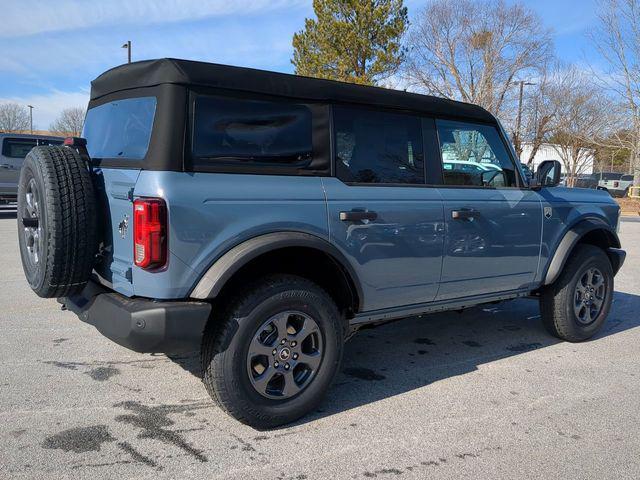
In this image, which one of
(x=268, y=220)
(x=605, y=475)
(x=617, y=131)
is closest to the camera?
(x=605, y=475)

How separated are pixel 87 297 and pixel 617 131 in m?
31.3

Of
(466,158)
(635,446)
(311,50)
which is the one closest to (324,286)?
(466,158)

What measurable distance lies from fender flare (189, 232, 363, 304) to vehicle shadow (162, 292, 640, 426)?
42.3 inches

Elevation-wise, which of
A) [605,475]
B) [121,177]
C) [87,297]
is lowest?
[605,475]

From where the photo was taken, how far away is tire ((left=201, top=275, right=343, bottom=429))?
3.11 metres

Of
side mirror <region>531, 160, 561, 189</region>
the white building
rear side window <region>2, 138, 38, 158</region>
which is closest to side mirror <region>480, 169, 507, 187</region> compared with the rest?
side mirror <region>531, 160, 561, 189</region>

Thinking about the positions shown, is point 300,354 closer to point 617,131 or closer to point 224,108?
point 224,108

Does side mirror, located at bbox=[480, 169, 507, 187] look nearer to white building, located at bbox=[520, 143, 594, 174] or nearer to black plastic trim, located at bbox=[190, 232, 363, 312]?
black plastic trim, located at bbox=[190, 232, 363, 312]

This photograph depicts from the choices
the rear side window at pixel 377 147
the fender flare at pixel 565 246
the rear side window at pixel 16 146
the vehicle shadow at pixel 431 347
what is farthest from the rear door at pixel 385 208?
the rear side window at pixel 16 146

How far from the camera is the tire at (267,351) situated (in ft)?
10.2

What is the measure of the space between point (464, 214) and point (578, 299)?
1845 mm

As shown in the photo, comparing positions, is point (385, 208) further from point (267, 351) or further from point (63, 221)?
point (63, 221)

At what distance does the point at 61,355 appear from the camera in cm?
434

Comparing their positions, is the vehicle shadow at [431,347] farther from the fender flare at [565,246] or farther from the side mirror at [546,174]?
the side mirror at [546,174]
